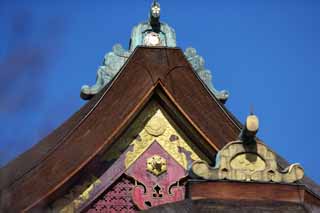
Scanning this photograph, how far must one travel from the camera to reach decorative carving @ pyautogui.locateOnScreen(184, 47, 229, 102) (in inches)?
395

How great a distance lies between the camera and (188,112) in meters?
9.01

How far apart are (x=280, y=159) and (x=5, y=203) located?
3325 millimetres

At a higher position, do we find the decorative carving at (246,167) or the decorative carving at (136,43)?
the decorative carving at (136,43)

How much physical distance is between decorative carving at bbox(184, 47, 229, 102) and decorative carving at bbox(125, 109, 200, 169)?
0.98m

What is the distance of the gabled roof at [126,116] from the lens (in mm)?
8531

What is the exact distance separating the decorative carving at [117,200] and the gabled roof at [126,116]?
0.43 metres

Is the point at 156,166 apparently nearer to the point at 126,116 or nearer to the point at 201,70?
the point at 126,116

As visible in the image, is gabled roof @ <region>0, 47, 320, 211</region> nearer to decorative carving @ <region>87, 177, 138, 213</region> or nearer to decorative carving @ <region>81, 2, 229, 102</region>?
decorative carving @ <region>87, 177, 138, 213</region>

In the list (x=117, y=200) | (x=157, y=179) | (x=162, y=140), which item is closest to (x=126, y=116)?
(x=162, y=140)

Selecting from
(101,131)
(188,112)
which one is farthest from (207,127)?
(101,131)

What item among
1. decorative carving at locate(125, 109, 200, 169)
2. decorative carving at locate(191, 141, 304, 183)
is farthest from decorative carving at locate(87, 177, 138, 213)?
decorative carving at locate(191, 141, 304, 183)

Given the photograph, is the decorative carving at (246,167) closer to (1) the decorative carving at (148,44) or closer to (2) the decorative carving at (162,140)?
(2) the decorative carving at (162,140)

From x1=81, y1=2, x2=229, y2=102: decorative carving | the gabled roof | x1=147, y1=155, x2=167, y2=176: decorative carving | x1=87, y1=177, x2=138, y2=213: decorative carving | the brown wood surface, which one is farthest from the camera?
x1=81, y1=2, x2=229, y2=102: decorative carving

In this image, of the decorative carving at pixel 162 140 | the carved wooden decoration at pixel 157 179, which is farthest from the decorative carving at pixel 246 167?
the decorative carving at pixel 162 140
